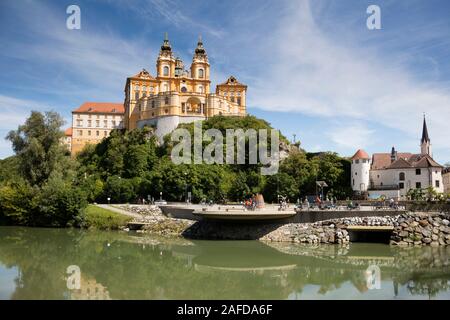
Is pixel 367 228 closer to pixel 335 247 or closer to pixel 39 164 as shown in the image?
pixel 335 247

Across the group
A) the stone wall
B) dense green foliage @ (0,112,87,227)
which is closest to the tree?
dense green foliage @ (0,112,87,227)

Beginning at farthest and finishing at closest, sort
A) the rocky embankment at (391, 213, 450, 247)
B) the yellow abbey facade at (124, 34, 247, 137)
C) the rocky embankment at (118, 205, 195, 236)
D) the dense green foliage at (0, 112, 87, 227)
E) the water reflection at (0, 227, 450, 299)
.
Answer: the yellow abbey facade at (124, 34, 247, 137)
the dense green foliage at (0, 112, 87, 227)
the rocky embankment at (118, 205, 195, 236)
the rocky embankment at (391, 213, 450, 247)
the water reflection at (0, 227, 450, 299)

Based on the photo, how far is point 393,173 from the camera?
48.6 metres

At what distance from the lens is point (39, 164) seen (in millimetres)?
42469

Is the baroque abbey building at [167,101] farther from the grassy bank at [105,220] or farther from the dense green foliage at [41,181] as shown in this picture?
the grassy bank at [105,220]

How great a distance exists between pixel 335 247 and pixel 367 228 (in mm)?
3019

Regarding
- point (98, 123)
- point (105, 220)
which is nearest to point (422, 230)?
point (105, 220)

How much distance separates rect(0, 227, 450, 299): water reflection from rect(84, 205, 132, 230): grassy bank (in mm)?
5722

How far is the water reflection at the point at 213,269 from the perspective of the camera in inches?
711

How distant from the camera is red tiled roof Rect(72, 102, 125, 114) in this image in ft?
298

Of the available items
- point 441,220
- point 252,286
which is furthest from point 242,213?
point 441,220

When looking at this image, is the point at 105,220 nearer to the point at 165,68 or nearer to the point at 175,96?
the point at 175,96

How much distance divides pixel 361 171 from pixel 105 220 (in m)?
29.2

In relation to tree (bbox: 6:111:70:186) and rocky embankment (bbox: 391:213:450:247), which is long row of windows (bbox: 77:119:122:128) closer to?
tree (bbox: 6:111:70:186)
